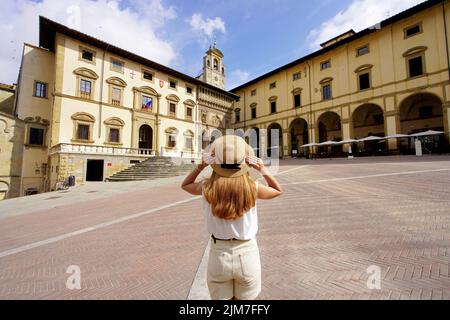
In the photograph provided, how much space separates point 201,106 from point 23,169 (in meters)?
21.8

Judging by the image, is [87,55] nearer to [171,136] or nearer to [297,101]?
[171,136]

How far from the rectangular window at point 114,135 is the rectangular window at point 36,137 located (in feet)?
20.2

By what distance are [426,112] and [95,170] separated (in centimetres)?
3403

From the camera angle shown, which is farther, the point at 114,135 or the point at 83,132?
the point at 114,135

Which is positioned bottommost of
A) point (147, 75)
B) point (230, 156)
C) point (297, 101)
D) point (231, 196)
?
point (231, 196)

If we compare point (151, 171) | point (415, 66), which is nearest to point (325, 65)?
point (415, 66)

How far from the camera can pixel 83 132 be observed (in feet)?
68.6

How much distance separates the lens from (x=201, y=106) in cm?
3262

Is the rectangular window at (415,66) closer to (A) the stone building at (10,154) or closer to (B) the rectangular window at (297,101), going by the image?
(B) the rectangular window at (297,101)

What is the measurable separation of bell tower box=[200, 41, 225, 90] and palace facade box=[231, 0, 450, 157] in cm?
1147

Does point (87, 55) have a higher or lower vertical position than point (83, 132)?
higher

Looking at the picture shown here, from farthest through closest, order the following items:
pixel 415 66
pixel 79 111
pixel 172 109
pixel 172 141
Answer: pixel 172 109, pixel 172 141, pixel 415 66, pixel 79 111

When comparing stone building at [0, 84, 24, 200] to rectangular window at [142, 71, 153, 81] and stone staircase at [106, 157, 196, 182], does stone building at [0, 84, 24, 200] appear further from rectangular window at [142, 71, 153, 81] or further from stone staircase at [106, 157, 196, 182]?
rectangular window at [142, 71, 153, 81]

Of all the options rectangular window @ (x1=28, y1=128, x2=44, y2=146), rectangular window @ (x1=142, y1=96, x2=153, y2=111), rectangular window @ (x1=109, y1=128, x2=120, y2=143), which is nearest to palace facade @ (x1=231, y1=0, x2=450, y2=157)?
rectangular window @ (x1=142, y1=96, x2=153, y2=111)
